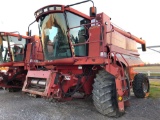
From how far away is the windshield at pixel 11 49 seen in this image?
9.16m

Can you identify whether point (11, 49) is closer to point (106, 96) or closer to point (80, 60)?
point (80, 60)

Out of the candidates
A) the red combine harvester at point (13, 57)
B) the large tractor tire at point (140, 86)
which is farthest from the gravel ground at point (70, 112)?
the red combine harvester at point (13, 57)

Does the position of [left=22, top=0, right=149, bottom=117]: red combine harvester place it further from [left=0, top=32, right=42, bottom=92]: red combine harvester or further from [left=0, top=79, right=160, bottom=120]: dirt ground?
[left=0, top=32, right=42, bottom=92]: red combine harvester

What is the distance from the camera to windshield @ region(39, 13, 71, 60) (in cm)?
555

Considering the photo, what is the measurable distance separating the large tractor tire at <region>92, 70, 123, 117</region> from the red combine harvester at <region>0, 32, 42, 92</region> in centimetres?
467

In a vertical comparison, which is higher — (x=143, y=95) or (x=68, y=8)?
(x=68, y=8)

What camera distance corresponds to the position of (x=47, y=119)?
4.84 meters

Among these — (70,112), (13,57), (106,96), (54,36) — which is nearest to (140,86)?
(106,96)

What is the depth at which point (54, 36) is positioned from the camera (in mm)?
5750

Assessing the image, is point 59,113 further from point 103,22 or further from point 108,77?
point 103,22

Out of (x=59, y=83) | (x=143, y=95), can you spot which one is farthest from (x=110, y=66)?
(x=143, y=95)

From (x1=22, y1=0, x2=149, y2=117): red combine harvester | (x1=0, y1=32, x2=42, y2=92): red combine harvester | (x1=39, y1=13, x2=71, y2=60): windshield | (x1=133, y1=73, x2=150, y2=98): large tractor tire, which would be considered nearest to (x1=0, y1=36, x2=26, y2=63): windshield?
(x1=0, y1=32, x2=42, y2=92): red combine harvester

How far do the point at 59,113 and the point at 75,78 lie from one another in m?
1.03

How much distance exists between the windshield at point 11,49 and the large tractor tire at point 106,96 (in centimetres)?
529
